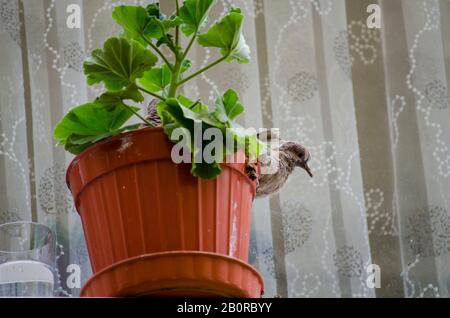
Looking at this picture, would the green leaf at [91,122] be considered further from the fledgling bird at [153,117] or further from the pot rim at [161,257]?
the pot rim at [161,257]

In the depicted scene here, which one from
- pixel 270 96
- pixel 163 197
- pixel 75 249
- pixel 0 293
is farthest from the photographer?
pixel 270 96

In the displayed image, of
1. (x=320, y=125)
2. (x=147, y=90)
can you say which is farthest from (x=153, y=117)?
(x=320, y=125)

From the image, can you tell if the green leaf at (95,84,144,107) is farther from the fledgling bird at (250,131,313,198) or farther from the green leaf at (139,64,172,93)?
the fledgling bird at (250,131,313,198)

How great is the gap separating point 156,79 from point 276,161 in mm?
215

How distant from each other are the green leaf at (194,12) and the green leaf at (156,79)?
0.26 feet

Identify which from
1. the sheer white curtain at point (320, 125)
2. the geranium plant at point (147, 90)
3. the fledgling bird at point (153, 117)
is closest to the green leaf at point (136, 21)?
the geranium plant at point (147, 90)

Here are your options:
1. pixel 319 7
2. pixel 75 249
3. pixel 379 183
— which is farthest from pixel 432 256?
pixel 75 249

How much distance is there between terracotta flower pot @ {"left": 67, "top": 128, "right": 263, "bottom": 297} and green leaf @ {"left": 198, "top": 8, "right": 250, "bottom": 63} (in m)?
0.16

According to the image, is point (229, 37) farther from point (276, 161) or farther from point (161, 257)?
point (161, 257)

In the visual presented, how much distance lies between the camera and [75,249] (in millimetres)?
1689

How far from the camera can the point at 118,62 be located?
122cm

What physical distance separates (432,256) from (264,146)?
625mm

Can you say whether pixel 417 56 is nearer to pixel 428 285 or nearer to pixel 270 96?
pixel 270 96

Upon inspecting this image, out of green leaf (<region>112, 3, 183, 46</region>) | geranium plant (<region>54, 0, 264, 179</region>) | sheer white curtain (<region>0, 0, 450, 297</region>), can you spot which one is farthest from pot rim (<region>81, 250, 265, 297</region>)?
sheer white curtain (<region>0, 0, 450, 297</region>)
